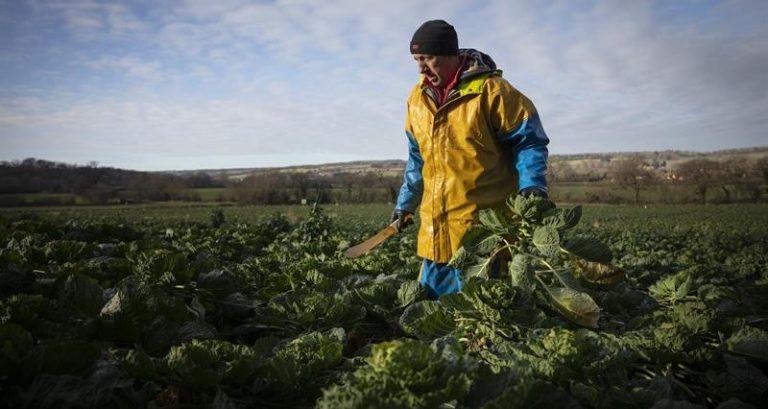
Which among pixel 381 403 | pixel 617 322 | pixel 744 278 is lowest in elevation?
pixel 744 278

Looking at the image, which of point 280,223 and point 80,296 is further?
point 280,223

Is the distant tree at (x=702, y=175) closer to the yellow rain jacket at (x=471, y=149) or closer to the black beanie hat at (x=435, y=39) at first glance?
the yellow rain jacket at (x=471, y=149)

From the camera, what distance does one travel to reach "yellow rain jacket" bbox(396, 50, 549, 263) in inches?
114

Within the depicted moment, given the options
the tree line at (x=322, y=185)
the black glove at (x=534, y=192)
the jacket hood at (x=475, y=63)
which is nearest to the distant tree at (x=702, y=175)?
the tree line at (x=322, y=185)

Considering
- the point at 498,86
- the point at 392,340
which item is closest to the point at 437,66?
the point at 498,86

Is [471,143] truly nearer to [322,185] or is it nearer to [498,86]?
[498,86]

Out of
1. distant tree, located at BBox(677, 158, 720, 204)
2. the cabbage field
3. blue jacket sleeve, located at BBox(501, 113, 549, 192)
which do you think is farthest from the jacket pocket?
distant tree, located at BBox(677, 158, 720, 204)

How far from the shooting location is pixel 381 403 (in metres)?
1.06

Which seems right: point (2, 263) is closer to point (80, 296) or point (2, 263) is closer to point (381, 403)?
point (80, 296)

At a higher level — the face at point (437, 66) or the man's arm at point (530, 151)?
the face at point (437, 66)

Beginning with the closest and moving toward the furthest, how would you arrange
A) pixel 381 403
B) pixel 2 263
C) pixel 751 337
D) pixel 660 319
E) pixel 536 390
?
pixel 381 403
pixel 536 390
pixel 751 337
pixel 660 319
pixel 2 263

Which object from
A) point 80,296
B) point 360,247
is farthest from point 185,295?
point 360,247

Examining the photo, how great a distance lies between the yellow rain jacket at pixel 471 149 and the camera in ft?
9.52

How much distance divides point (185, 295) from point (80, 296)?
75cm
